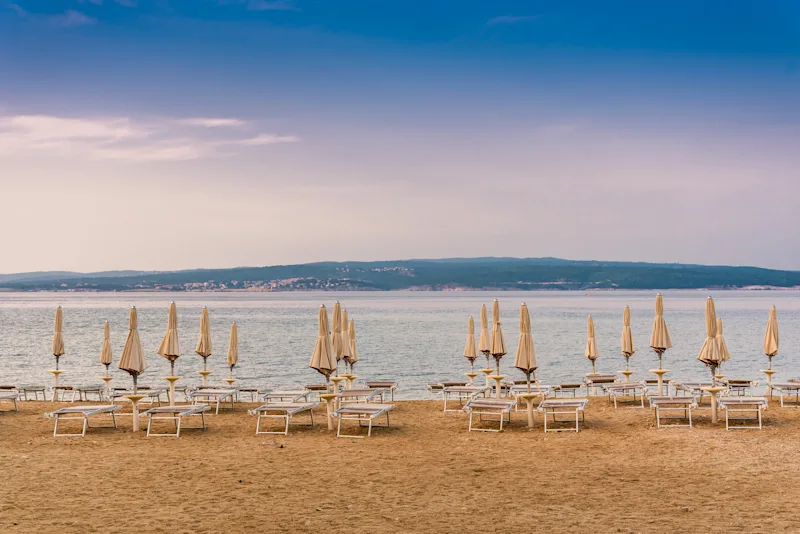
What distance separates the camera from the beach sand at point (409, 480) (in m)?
8.63

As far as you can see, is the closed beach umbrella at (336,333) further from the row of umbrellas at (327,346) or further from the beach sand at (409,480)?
the beach sand at (409,480)

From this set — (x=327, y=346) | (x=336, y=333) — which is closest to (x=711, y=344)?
(x=336, y=333)

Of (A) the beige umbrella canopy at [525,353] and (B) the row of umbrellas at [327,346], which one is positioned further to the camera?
(A) the beige umbrella canopy at [525,353]

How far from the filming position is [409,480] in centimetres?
1084

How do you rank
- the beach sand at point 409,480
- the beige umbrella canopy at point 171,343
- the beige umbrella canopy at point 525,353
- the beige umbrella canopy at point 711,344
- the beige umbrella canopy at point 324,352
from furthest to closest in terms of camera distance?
1. the beige umbrella canopy at point 171,343
2. the beige umbrella canopy at point 711,344
3. the beige umbrella canopy at point 525,353
4. the beige umbrella canopy at point 324,352
5. the beach sand at point 409,480

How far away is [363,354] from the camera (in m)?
47.5

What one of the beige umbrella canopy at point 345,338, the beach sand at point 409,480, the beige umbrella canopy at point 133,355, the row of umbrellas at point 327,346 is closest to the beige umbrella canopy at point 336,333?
the row of umbrellas at point 327,346

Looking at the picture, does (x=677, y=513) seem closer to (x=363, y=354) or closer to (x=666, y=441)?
(x=666, y=441)

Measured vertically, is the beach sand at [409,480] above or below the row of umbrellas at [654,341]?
below

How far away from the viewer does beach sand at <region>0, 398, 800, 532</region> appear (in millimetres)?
8633

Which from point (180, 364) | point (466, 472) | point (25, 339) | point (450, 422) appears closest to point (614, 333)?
point (180, 364)

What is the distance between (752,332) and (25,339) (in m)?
61.1

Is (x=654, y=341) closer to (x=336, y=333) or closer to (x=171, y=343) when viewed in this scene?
(x=336, y=333)

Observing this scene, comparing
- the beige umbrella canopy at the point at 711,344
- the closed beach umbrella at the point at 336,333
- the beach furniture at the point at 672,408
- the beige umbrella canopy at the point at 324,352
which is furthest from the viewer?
the beige umbrella canopy at the point at 711,344
